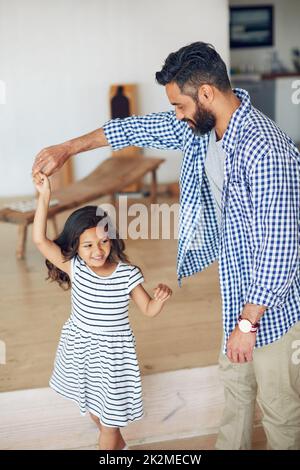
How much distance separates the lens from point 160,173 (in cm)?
639

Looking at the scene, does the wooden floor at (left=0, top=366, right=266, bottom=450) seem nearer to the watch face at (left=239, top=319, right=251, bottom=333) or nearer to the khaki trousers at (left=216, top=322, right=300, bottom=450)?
the khaki trousers at (left=216, top=322, right=300, bottom=450)

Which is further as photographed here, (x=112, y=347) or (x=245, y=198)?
(x=112, y=347)

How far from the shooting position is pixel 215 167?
79.0 inches

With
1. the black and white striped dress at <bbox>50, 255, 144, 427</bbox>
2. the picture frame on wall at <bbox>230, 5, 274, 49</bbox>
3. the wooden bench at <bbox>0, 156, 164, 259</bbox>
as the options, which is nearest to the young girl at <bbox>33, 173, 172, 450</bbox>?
the black and white striped dress at <bbox>50, 255, 144, 427</bbox>

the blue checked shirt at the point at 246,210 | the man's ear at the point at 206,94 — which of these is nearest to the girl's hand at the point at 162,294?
the blue checked shirt at the point at 246,210

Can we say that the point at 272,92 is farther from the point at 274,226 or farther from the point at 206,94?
the point at 274,226

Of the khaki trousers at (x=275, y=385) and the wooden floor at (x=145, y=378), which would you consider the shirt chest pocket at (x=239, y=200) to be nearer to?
the khaki trousers at (x=275, y=385)

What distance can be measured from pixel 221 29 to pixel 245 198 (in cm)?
461

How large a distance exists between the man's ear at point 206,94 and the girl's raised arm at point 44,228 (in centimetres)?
53

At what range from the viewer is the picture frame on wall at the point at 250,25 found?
28.3 feet

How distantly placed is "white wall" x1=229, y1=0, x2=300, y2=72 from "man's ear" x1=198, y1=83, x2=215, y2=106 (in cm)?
729
